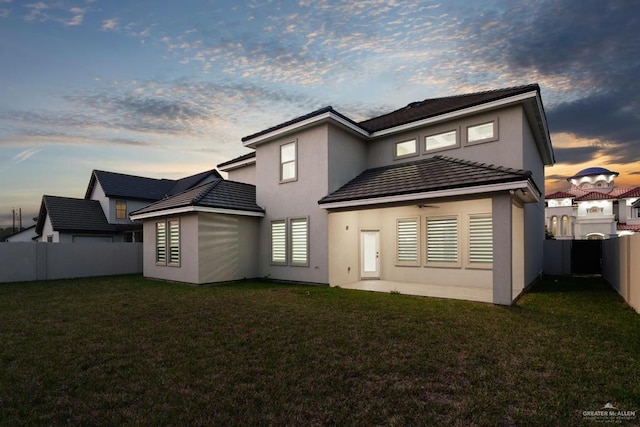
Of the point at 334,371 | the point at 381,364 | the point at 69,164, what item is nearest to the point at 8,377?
the point at 334,371

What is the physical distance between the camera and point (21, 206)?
5453 centimetres

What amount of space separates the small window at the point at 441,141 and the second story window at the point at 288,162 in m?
5.24

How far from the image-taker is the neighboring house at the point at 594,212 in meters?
38.3

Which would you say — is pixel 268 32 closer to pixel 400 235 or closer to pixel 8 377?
pixel 400 235

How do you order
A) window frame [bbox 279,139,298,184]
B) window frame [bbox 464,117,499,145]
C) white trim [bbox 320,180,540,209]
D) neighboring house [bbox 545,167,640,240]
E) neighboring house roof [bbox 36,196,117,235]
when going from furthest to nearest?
neighboring house [bbox 545,167,640,240], neighboring house roof [bbox 36,196,117,235], window frame [bbox 279,139,298,184], window frame [bbox 464,117,499,145], white trim [bbox 320,180,540,209]

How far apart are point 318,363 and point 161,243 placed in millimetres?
12351

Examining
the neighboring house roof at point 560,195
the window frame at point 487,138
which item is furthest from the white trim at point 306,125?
the neighboring house roof at point 560,195

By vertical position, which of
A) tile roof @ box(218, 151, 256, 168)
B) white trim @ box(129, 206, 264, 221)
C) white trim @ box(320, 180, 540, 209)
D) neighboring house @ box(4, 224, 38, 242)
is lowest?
neighboring house @ box(4, 224, 38, 242)

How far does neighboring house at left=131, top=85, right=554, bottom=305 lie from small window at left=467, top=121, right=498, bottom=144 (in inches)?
1.3

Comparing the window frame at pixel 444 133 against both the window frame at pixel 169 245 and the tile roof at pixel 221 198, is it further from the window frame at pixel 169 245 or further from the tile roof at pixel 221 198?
the window frame at pixel 169 245

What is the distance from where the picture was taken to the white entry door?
44.3 feet

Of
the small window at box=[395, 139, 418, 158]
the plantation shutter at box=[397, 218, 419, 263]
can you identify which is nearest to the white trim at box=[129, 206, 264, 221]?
the plantation shutter at box=[397, 218, 419, 263]

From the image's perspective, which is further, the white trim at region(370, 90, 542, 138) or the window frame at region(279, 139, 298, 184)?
the window frame at region(279, 139, 298, 184)

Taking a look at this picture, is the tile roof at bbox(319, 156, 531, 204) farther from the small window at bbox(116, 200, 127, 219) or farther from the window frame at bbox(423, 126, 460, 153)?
the small window at bbox(116, 200, 127, 219)
